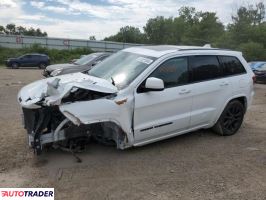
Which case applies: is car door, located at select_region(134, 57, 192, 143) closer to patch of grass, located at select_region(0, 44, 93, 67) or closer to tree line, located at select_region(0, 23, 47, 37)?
patch of grass, located at select_region(0, 44, 93, 67)

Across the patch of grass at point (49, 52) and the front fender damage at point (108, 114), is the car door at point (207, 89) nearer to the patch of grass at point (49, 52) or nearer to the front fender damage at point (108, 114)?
the front fender damage at point (108, 114)

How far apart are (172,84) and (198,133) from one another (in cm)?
160

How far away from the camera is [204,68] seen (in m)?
6.36

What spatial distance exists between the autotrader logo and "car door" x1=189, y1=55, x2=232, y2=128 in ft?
9.53

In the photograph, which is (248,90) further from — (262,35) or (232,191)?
(262,35)

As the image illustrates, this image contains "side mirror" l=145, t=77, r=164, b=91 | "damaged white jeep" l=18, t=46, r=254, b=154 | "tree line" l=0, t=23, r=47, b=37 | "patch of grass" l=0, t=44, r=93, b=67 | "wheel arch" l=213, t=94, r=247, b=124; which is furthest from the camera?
"tree line" l=0, t=23, r=47, b=37

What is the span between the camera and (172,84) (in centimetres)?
581

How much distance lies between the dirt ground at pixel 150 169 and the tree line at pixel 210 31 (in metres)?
39.0

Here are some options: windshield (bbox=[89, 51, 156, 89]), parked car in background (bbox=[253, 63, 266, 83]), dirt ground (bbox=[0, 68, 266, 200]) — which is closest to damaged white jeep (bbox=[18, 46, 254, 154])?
windshield (bbox=[89, 51, 156, 89])

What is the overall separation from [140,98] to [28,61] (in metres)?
30.0

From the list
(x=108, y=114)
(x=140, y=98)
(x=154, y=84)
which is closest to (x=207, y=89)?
(x=154, y=84)

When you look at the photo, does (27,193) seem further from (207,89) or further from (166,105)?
(207,89)

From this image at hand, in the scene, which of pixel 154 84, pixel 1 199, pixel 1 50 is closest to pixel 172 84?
pixel 154 84

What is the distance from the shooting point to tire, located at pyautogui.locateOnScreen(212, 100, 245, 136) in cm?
677
